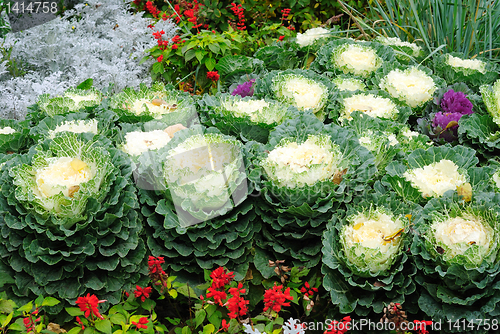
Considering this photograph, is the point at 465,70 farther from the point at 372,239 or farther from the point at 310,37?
the point at 372,239

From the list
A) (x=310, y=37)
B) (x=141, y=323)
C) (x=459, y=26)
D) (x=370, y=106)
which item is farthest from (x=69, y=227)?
(x=459, y=26)

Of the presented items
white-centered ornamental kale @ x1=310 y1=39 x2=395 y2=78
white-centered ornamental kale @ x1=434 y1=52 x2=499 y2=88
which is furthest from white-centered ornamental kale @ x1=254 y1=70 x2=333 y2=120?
white-centered ornamental kale @ x1=434 y1=52 x2=499 y2=88

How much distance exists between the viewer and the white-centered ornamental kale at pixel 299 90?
7.98 feet

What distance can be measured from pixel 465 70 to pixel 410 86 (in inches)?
20.3

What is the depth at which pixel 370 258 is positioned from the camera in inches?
59.1

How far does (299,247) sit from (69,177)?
40.1 inches

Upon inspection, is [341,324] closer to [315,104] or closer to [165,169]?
[165,169]

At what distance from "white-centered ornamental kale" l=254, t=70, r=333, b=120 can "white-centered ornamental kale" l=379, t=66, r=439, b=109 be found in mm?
435

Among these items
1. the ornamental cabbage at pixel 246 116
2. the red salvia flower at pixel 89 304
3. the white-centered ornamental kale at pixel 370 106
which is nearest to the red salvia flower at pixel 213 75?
the ornamental cabbage at pixel 246 116

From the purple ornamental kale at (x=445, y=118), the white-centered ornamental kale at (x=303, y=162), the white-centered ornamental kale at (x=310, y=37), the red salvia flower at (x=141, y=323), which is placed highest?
the white-centered ornamental kale at (x=303, y=162)

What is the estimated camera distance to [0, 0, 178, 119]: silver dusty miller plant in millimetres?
3273

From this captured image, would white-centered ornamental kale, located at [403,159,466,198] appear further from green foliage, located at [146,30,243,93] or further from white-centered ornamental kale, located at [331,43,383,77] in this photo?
green foliage, located at [146,30,243,93]

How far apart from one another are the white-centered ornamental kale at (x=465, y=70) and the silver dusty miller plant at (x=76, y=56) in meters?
2.36

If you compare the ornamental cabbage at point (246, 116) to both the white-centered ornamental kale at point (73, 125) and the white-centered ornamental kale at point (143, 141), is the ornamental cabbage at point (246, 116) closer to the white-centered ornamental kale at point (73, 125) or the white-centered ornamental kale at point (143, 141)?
the white-centered ornamental kale at point (143, 141)
